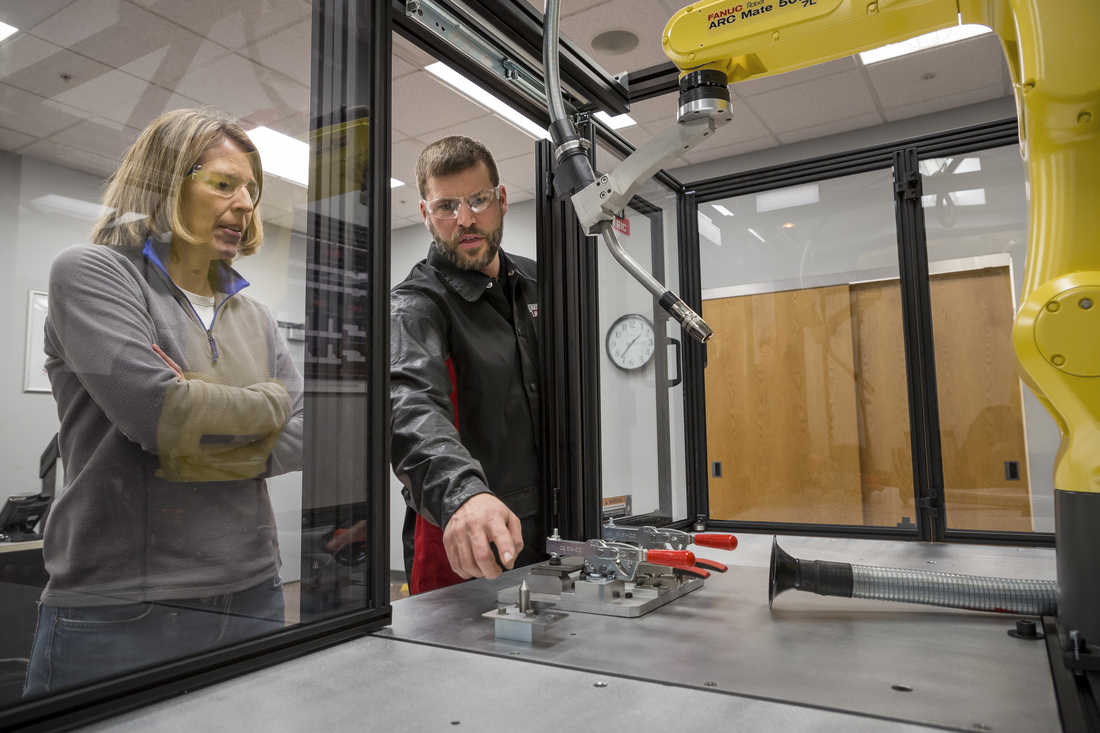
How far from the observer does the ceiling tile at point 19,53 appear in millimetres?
494

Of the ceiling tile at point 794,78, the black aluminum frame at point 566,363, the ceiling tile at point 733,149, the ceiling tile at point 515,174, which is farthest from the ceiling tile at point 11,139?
the ceiling tile at point 733,149

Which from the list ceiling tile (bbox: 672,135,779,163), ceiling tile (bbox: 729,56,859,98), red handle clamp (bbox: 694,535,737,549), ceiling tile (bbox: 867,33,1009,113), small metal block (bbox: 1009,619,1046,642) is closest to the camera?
small metal block (bbox: 1009,619,1046,642)

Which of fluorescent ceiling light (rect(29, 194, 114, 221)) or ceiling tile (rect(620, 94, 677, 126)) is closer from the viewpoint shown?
fluorescent ceiling light (rect(29, 194, 114, 221))

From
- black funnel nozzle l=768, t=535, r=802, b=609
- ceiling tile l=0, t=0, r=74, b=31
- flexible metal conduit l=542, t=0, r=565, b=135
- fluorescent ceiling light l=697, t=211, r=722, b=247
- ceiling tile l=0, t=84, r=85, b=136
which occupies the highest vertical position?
fluorescent ceiling light l=697, t=211, r=722, b=247

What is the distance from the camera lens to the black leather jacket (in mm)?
1311

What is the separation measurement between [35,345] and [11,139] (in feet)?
0.47

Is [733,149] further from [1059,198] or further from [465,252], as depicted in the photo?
[1059,198]

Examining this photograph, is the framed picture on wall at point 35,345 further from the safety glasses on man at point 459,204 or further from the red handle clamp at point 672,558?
the safety glasses on man at point 459,204

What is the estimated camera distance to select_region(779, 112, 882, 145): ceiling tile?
155 inches

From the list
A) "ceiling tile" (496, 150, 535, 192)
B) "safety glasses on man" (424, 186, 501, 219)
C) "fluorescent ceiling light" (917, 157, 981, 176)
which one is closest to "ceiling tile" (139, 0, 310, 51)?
"safety glasses on man" (424, 186, 501, 219)

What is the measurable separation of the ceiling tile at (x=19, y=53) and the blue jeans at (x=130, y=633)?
1.30ft

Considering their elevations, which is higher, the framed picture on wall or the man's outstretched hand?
the framed picture on wall

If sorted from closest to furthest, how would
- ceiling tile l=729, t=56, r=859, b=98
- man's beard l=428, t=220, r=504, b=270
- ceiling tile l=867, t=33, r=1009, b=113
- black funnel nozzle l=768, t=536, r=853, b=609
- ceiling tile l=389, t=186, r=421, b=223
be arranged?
1. black funnel nozzle l=768, t=536, r=853, b=609
2. man's beard l=428, t=220, r=504, b=270
3. ceiling tile l=867, t=33, r=1009, b=113
4. ceiling tile l=729, t=56, r=859, b=98
5. ceiling tile l=389, t=186, r=421, b=223

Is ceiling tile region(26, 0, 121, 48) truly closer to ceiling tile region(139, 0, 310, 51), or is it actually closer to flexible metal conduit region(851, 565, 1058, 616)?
ceiling tile region(139, 0, 310, 51)
